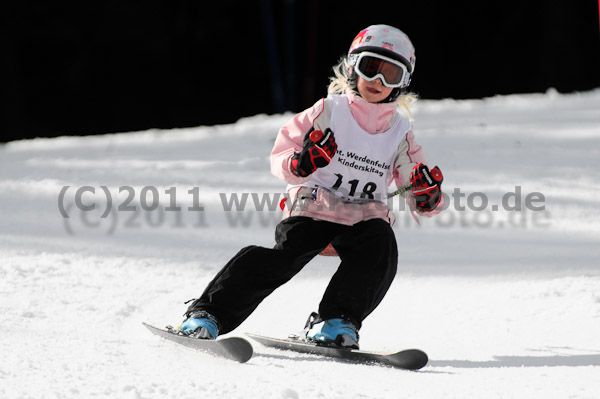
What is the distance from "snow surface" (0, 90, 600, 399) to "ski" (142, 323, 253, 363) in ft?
0.11

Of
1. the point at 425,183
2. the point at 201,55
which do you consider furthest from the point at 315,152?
the point at 201,55

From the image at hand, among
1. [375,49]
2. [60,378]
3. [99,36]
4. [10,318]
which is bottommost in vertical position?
[60,378]

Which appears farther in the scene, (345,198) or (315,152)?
(345,198)

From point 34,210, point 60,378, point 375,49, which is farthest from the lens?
point 34,210

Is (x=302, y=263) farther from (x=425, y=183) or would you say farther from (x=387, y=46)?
(x=387, y=46)

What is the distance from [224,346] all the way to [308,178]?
2.36 ft

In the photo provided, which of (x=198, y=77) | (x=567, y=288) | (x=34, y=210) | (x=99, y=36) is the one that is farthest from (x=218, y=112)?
(x=567, y=288)

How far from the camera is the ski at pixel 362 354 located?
2.42m

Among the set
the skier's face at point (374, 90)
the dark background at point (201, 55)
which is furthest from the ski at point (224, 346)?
the dark background at point (201, 55)

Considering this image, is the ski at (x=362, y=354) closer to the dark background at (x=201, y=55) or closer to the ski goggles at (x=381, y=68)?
the ski goggles at (x=381, y=68)

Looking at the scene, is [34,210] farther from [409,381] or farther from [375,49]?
A: [409,381]

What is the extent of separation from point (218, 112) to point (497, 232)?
9.62 m

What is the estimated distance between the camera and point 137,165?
19.3 ft

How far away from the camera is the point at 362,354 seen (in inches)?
98.7
